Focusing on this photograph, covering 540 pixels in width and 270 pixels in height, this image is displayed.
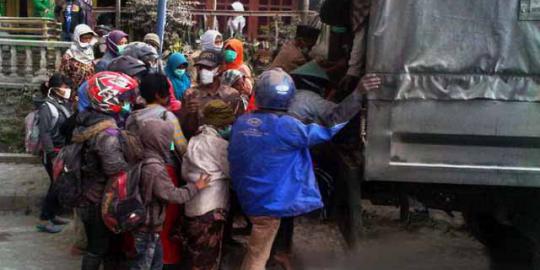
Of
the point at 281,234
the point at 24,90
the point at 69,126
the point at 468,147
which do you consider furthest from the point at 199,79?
the point at 24,90

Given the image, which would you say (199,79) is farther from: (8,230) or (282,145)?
(8,230)

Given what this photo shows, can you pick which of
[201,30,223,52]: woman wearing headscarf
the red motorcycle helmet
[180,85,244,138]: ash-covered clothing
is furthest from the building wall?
the red motorcycle helmet

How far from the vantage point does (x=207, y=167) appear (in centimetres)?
413

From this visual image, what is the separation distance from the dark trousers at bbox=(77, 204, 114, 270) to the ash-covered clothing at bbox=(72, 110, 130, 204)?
8 centimetres

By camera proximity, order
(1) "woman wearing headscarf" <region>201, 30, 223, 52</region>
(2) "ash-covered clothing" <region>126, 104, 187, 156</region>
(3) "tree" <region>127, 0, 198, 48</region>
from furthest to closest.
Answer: (3) "tree" <region>127, 0, 198, 48</region>
(1) "woman wearing headscarf" <region>201, 30, 223, 52</region>
(2) "ash-covered clothing" <region>126, 104, 187, 156</region>

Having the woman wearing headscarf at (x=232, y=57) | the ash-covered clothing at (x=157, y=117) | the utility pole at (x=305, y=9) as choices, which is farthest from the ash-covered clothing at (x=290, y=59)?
the utility pole at (x=305, y=9)

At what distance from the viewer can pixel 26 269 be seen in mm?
4832

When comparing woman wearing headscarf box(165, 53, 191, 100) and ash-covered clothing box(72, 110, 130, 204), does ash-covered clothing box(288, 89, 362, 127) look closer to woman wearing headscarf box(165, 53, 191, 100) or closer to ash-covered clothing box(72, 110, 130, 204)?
ash-covered clothing box(72, 110, 130, 204)

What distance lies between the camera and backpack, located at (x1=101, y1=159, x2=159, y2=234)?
379 cm

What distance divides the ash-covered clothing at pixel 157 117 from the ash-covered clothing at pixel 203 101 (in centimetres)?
28

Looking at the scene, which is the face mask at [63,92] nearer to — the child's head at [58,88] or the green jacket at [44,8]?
the child's head at [58,88]

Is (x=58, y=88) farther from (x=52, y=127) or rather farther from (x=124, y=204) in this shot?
(x=124, y=204)

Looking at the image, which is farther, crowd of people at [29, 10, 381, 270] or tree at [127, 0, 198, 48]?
tree at [127, 0, 198, 48]

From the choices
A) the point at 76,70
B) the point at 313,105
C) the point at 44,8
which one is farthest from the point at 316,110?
the point at 44,8
